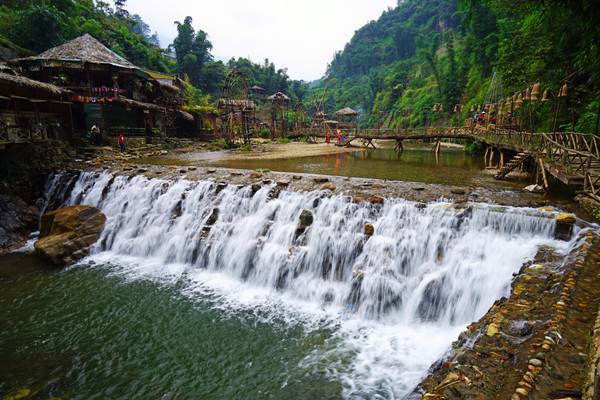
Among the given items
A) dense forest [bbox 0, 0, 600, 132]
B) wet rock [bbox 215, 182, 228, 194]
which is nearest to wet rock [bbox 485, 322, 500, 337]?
dense forest [bbox 0, 0, 600, 132]

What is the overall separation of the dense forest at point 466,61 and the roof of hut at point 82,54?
2650cm

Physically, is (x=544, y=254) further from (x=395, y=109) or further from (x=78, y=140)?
(x=395, y=109)

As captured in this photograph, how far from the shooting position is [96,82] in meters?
28.5

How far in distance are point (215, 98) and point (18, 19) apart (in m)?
32.5

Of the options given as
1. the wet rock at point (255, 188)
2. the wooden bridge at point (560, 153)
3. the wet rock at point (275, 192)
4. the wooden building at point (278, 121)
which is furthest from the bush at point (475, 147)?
the wet rock at point (255, 188)

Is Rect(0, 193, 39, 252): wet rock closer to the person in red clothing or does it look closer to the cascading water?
the cascading water

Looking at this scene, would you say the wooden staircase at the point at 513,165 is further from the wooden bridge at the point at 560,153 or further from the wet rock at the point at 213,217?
the wet rock at the point at 213,217

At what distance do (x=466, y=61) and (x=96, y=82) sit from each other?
5404 centimetres

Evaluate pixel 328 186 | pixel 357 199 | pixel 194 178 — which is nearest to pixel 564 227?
pixel 357 199

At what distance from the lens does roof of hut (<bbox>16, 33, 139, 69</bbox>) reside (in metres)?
24.9

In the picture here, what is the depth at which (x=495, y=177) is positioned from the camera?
15539 millimetres

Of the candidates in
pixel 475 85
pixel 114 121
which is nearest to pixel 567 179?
pixel 114 121

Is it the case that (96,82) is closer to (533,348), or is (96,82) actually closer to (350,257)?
(350,257)

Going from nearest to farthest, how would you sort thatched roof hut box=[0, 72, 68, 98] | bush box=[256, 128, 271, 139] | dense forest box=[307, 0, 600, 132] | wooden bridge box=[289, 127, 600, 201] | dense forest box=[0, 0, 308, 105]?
1. dense forest box=[307, 0, 600, 132]
2. wooden bridge box=[289, 127, 600, 201]
3. thatched roof hut box=[0, 72, 68, 98]
4. dense forest box=[0, 0, 308, 105]
5. bush box=[256, 128, 271, 139]
